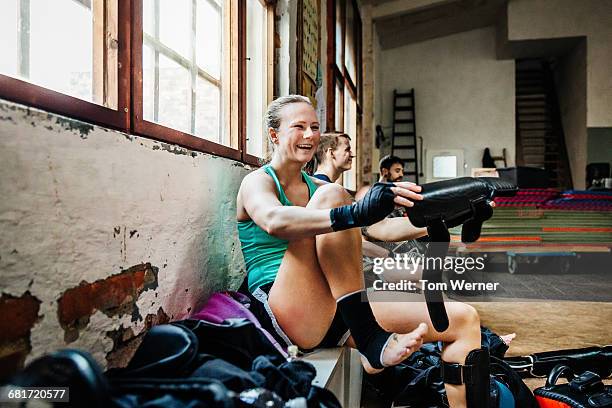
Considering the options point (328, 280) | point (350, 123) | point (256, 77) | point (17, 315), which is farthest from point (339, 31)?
point (17, 315)

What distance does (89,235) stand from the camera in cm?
107

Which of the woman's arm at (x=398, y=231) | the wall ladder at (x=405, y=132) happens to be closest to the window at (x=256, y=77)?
the woman's arm at (x=398, y=231)

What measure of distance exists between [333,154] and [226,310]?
5.40 feet

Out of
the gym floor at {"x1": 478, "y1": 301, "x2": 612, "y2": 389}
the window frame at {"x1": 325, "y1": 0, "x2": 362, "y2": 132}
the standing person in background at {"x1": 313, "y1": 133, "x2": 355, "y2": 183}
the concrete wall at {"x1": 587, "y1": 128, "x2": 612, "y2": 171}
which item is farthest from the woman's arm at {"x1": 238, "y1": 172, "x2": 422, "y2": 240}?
the concrete wall at {"x1": 587, "y1": 128, "x2": 612, "y2": 171}

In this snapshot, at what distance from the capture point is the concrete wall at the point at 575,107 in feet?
27.7

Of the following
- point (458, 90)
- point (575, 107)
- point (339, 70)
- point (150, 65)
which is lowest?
point (150, 65)

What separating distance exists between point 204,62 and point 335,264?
1.11 metres

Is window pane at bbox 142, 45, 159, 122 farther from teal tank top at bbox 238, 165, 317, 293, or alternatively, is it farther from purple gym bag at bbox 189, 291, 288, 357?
purple gym bag at bbox 189, 291, 288, 357

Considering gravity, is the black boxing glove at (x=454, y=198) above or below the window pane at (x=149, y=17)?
below

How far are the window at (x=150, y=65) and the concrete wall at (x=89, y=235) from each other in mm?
73

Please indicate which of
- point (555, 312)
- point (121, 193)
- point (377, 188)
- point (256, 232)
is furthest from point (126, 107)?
point (555, 312)

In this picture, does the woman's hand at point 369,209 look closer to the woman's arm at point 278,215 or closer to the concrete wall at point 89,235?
the woman's arm at point 278,215

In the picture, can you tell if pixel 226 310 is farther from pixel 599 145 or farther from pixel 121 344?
pixel 599 145

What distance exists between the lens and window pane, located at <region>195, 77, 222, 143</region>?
1921 millimetres
